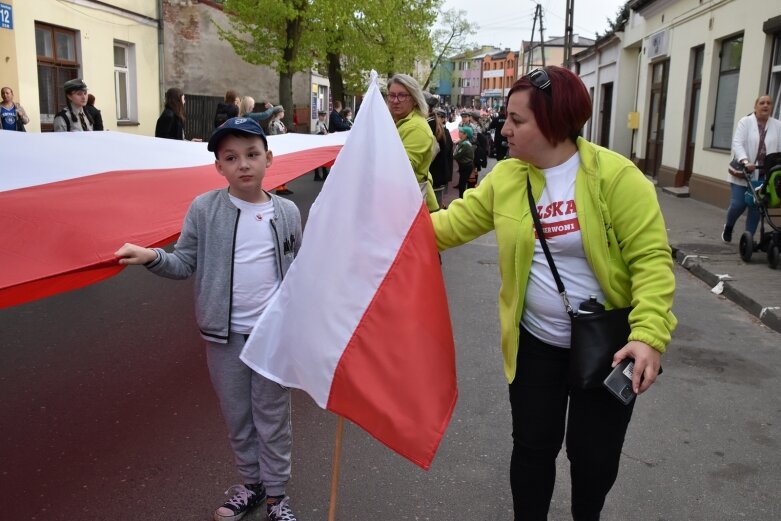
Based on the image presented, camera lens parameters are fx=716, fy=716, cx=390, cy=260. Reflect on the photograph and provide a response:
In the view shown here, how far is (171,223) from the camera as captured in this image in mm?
3482

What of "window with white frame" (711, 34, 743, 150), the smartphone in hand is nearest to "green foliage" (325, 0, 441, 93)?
"window with white frame" (711, 34, 743, 150)

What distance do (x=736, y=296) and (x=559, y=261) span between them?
225 inches

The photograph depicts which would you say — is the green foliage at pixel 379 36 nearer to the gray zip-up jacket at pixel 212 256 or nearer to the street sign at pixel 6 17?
the street sign at pixel 6 17

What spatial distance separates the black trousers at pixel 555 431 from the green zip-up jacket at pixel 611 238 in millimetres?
115

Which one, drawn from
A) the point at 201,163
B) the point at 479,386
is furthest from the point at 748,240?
the point at 201,163

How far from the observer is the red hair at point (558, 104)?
7.50 feet

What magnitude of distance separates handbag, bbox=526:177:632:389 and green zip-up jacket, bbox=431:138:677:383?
8cm

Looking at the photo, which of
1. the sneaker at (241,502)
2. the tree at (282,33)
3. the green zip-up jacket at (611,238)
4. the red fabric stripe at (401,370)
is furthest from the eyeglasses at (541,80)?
the tree at (282,33)

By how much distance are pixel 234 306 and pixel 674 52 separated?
1739cm

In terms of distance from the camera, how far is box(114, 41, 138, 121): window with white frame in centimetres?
1809

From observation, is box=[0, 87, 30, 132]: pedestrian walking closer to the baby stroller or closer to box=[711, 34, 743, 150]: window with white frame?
the baby stroller

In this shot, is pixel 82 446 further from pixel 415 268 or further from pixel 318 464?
pixel 415 268

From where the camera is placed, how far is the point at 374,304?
8.09ft

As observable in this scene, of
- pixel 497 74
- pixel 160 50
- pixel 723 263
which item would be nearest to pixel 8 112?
pixel 160 50
